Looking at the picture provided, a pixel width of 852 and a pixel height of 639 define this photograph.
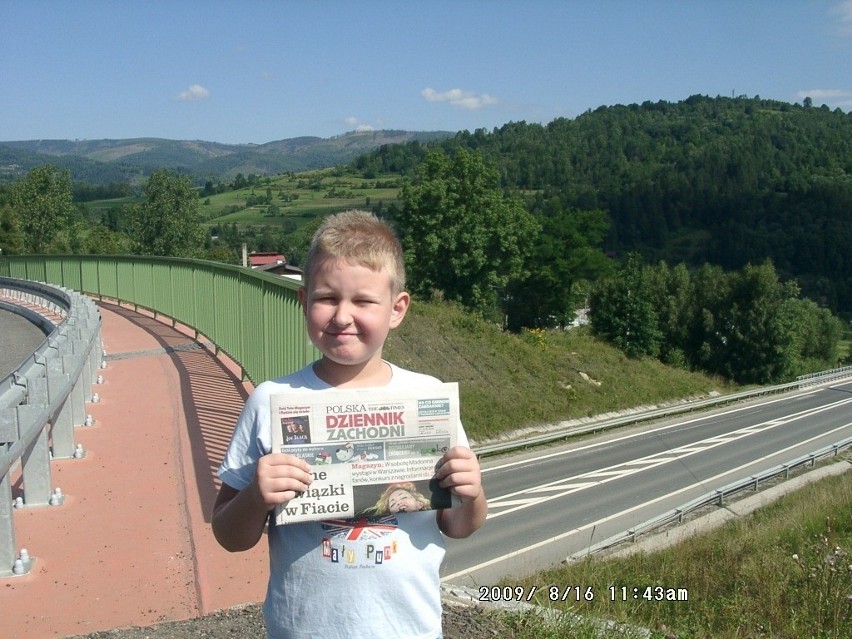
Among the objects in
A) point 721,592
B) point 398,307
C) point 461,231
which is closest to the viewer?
point 398,307

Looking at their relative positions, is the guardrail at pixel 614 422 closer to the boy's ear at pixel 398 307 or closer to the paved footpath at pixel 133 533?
the paved footpath at pixel 133 533

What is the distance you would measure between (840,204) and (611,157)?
2312 inches

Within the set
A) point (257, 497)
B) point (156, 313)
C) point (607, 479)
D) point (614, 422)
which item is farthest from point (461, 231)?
point (257, 497)

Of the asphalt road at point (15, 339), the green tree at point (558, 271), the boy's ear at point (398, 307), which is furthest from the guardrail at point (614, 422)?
the green tree at point (558, 271)

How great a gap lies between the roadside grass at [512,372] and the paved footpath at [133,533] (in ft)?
52.9

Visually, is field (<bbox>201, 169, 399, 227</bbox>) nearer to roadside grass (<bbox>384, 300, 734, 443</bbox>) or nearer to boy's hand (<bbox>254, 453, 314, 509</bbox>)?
roadside grass (<bbox>384, 300, 734, 443</bbox>)

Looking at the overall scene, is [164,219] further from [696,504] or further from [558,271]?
[696,504]

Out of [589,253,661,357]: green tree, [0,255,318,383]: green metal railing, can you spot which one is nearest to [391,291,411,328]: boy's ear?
[0,255,318,383]: green metal railing

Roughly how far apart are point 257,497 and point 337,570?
29cm

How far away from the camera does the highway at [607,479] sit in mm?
14156

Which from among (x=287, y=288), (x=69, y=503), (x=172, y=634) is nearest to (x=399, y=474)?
(x=172, y=634)

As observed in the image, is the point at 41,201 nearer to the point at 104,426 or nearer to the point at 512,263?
the point at 512,263

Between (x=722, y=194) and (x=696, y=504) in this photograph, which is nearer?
(x=696, y=504)

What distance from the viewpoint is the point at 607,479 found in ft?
72.5
